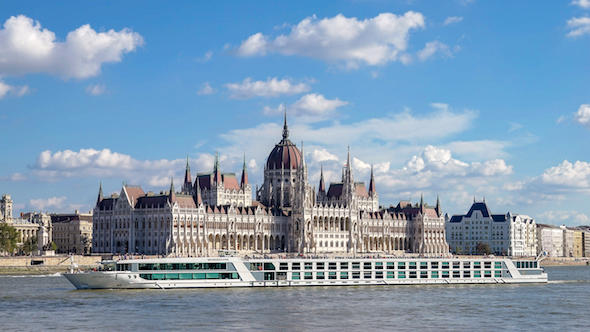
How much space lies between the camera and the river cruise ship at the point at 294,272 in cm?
9000

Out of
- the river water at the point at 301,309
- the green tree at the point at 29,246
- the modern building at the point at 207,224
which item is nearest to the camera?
the river water at the point at 301,309

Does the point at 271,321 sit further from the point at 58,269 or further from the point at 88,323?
the point at 58,269

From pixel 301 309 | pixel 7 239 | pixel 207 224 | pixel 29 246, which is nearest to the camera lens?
pixel 301 309

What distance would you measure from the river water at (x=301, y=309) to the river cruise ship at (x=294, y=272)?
130 cm

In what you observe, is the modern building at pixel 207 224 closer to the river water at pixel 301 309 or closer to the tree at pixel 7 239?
the tree at pixel 7 239

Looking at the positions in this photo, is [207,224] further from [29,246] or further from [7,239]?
[7,239]

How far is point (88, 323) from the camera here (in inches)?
2464

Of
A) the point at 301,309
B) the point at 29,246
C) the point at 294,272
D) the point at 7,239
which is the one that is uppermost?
the point at 7,239

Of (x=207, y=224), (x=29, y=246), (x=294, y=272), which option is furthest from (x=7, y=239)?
(x=294, y=272)

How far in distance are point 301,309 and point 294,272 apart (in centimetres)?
2213

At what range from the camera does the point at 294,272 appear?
94.6m

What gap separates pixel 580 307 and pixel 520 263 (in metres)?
26.6

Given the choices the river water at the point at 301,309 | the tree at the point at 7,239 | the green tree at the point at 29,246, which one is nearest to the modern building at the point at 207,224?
the green tree at the point at 29,246

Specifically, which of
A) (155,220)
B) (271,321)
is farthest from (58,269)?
(271,321)
